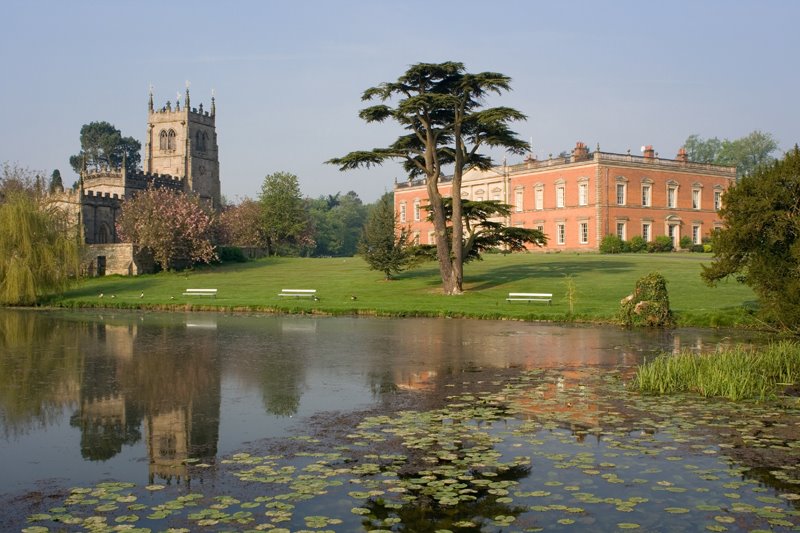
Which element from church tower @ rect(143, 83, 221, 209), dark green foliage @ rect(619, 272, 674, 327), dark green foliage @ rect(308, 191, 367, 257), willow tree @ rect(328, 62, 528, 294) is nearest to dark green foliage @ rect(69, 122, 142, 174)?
church tower @ rect(143, 83, 221, 209)

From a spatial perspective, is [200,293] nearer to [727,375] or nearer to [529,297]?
[529,297]

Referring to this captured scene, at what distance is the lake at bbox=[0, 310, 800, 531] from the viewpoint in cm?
720

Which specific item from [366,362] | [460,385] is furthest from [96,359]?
[460,385]

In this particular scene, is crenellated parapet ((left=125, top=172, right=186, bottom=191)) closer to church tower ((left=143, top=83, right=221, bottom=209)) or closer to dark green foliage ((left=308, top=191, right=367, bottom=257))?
church tower ((left=143, top=83, right=221, bottom=209))

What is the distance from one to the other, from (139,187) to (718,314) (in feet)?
246

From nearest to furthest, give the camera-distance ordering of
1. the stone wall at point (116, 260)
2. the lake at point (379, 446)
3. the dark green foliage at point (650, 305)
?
1. the lake at point (379, 446)
2. the dark green foliage at point (650, 305)
3. the stone wall at point (116, 260)

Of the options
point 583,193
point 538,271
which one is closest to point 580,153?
point 583,193

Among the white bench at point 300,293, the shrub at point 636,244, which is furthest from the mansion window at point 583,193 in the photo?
the white bench at point 300,293

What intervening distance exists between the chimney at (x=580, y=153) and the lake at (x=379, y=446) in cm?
5215

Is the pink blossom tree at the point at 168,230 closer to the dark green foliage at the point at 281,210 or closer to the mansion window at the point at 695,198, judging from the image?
the dark green foliage at the point at 281,210

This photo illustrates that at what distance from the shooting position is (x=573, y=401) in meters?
12.5

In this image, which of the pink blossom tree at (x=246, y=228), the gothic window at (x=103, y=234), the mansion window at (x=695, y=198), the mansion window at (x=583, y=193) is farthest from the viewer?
the pink blossom tree at (x=246, y=228)

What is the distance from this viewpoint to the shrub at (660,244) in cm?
6575

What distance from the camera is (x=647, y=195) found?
68.8 meters
